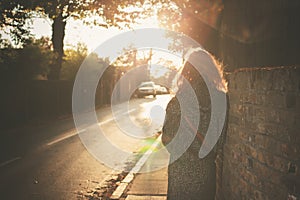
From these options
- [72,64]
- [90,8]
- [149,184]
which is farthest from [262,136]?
[72,64]

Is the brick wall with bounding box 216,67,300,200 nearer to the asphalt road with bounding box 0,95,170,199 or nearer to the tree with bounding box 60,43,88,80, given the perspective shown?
the asphalt road with bounding box 0,95,170,199

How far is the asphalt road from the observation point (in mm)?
6540

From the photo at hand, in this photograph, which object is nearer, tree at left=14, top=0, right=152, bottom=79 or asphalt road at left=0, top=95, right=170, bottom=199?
asphalt road at left=0, top=95, right=170, bottom=199

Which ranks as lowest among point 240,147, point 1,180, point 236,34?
point 1,180

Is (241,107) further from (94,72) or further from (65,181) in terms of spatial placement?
(94,72)

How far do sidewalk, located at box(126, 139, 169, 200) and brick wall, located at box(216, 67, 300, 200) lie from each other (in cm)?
226

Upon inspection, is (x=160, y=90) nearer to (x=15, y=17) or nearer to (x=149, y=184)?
(x=15, y=17)

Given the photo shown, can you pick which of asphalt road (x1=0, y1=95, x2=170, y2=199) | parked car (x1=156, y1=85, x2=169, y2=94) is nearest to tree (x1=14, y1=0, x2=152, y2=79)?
asphalt road (x1=0, y1=95, x2=170, y2=199)

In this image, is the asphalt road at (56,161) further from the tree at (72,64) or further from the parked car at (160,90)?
the parked car at (160,90)

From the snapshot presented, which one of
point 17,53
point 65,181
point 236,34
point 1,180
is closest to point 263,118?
point 236,34

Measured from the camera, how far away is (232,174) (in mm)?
3547

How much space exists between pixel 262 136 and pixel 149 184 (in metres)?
4.06

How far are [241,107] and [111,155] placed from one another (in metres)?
6.73

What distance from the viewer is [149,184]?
655 centimetres
